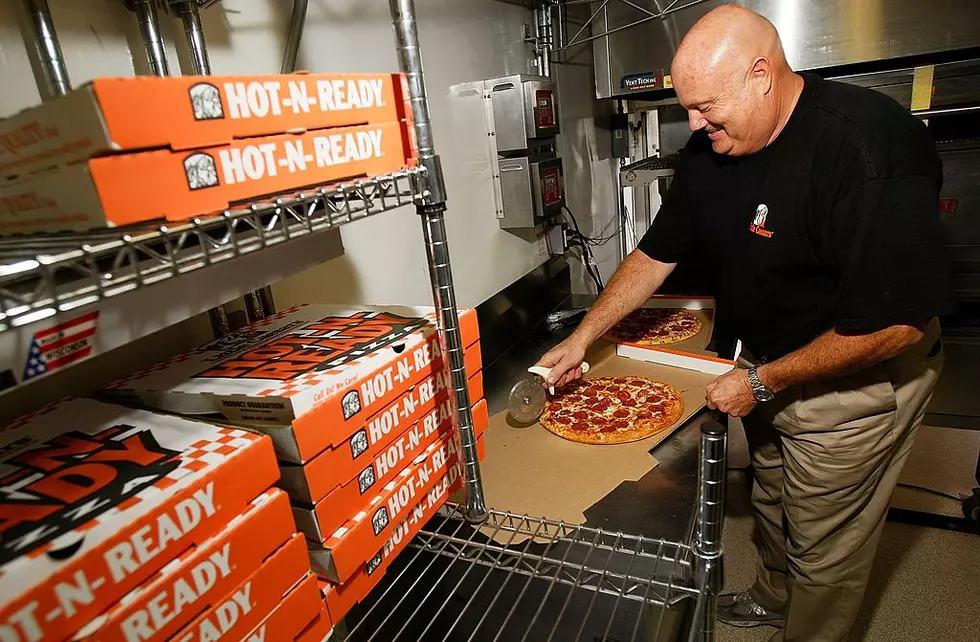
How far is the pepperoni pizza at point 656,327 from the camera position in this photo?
2055 mm

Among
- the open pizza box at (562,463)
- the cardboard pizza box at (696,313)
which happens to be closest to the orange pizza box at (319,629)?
the open pizza box at (562,463)

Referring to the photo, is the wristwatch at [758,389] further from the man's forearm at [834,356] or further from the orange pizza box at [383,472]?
the orange pizza box at [383,472]

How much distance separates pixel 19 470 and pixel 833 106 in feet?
4.95

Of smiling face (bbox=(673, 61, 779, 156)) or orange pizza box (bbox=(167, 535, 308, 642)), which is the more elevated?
smiling face (bbox=(673, 61, 779, 156))

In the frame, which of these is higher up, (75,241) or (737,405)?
(75,241)

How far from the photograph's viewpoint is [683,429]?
151 centimetres

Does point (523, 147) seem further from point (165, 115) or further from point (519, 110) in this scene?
point (165, 115)

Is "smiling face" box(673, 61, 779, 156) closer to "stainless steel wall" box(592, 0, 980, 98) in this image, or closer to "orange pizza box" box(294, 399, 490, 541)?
"orange pizza box" box(294, 399, 490, 541)

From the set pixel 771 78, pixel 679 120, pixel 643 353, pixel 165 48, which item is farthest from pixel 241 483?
pixel 679 120

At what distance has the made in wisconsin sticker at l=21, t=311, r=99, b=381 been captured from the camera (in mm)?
476

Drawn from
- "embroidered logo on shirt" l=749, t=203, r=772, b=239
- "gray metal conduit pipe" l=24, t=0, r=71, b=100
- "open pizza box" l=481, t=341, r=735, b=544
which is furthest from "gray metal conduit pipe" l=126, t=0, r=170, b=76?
"embroidered logo on shirt" l=749, t=203, r=772, b=239

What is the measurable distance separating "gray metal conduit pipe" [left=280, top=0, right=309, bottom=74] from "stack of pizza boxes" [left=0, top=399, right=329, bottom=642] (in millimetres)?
750

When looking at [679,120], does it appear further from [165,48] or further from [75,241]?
[75,241]

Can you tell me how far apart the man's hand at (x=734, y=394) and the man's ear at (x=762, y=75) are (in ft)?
2.03
